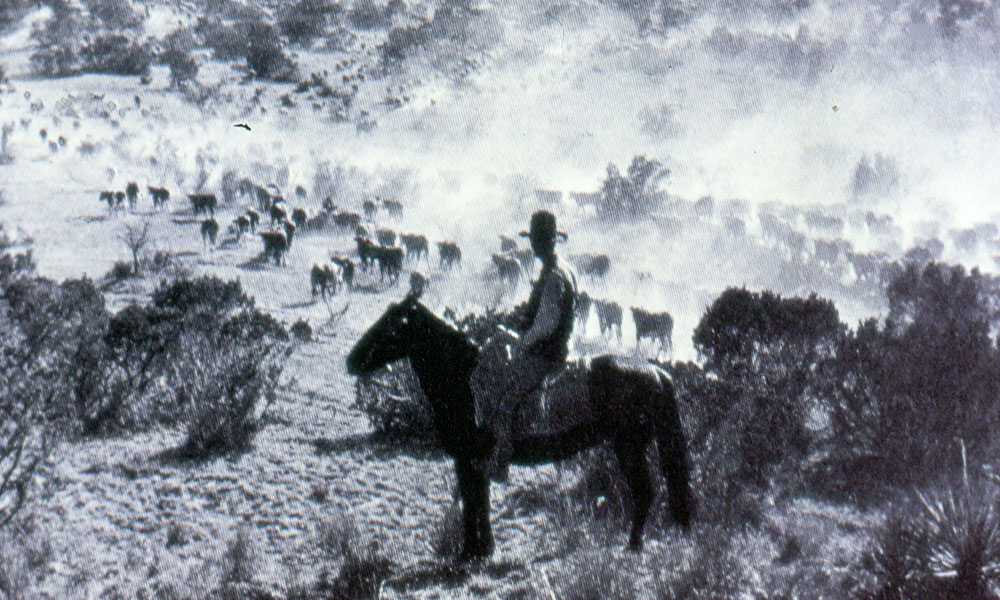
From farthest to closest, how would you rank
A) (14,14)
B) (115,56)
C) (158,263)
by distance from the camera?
1. (115,56)
2. (14,14)
3. (158,263)

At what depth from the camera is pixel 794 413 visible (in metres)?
8.81

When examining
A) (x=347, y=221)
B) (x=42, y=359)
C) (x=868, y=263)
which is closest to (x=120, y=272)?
(x=42, y=359)

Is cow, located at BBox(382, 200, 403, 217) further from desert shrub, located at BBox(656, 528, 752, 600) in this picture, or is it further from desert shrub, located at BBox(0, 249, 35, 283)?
desert shrub, located at BBox(656, 528, 752, 600)

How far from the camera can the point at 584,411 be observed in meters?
4.89

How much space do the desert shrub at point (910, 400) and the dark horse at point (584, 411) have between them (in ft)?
14.2

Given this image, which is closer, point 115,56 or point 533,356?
point 533,356

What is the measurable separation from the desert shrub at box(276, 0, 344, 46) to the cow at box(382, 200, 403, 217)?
22.2 m

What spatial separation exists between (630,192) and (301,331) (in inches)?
1170

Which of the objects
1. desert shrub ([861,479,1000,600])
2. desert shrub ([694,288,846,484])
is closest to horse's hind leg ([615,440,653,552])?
desert shrub ([861,479,1000,600])

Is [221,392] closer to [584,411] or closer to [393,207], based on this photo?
[584,411]

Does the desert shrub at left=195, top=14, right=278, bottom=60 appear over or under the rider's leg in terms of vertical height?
over

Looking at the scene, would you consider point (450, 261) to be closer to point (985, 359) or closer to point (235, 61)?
point (985, 359)

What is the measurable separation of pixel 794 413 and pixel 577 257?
867 inches

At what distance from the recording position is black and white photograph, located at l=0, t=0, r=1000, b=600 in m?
4.81
